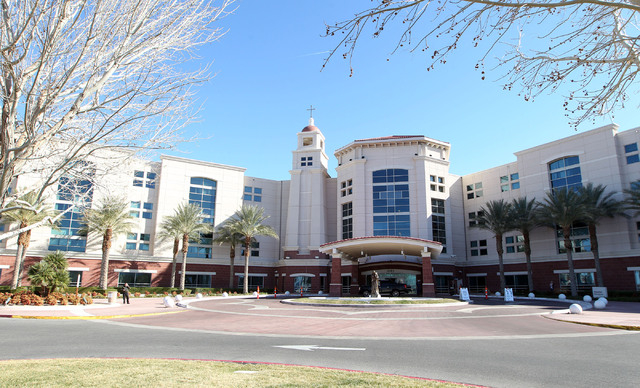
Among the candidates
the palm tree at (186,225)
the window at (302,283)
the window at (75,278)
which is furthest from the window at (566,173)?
the window at (75,278)

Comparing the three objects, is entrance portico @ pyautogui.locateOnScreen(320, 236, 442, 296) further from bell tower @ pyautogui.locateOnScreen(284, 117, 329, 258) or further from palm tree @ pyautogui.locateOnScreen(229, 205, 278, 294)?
bell tower @ pyautogui.locateOnScreen(284, 117, 329, 258)

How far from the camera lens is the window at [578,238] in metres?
41.6

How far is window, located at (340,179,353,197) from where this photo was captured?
55494 mm

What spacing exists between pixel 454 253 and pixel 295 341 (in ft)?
150

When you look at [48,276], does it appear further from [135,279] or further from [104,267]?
[135,279]

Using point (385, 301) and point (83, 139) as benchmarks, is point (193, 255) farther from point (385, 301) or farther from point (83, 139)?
point (83, 139)

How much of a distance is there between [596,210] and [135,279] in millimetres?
49706

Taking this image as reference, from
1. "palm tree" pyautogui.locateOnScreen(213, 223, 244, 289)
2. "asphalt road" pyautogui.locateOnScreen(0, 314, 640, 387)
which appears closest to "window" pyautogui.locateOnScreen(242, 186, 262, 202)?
"palm tree" pyautogui.locateOnScreen(213, 223, 244, 289)

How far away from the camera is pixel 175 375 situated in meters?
6.95

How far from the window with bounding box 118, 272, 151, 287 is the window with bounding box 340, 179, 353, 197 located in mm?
27418

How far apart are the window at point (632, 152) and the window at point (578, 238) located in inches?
304

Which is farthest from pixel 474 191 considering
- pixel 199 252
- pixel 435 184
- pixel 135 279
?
pixel 135 279

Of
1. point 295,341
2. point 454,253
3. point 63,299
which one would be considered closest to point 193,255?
point 63,299

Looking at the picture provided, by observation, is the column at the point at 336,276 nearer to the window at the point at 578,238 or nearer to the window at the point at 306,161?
the window at the point at 306,161
